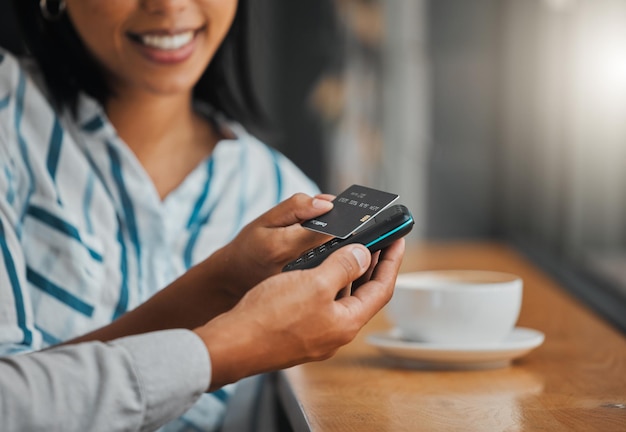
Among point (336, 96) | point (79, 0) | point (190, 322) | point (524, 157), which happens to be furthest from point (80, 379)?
point (336, 96)

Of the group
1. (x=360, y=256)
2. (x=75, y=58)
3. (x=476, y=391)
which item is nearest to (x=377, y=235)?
(x=360, y=256)

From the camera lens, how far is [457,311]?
40.6 inches

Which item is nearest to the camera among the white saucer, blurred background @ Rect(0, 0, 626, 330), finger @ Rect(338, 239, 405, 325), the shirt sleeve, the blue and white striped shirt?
the shirt sleeve

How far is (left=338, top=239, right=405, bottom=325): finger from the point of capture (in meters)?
0.82

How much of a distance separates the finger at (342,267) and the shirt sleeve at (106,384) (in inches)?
4.2

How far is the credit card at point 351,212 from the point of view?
87 cm

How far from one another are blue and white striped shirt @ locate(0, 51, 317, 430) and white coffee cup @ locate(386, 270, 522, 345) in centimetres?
32

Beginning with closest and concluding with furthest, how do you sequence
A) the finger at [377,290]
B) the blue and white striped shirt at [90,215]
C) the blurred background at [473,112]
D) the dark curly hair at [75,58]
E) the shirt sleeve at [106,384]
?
1. the shirt sleeve at [106,384]
2. the finger at [377,290]
3. the blue and white striped shirt at [90,215]
4. the dark curly hair at [75,58]
5. the blurred background at [473,112]

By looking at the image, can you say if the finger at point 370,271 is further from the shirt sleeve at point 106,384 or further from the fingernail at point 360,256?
the shirt sleeve at point 106,384

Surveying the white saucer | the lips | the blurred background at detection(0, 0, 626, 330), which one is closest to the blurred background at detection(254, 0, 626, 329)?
the blurred background at detection(0, 0, 626, 330)

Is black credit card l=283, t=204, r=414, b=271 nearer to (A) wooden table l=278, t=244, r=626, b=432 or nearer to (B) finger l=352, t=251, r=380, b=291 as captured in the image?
(B) finger l=352, t=251, r=380, b=291

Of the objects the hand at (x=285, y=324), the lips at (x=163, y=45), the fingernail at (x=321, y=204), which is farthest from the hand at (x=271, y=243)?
the lips at (x=163, y=45)

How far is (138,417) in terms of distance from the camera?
2.41ft

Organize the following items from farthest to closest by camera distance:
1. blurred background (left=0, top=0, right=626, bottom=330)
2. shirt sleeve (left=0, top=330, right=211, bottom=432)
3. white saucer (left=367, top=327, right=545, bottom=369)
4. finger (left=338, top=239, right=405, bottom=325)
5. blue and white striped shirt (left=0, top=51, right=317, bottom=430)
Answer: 1. blurred background (left=0, top=0, right=626, bottom=330)
2. blue and white striped shirt (left=0, top=51, right=317, bottom=430)
3. white saucer (left=367, top=327, right=545, bottom=369)
4. finger (left=338, top=239, right=405, bottom=325)
5. shirt sleeve (left=0, top=330, right=211, bottom=432)
